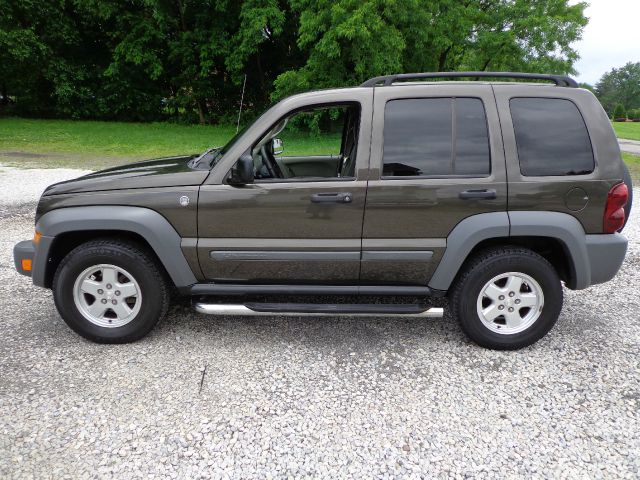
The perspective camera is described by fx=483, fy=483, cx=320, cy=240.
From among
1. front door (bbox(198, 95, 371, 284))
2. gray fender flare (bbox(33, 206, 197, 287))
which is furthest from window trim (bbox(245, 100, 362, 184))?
gray fender flare (bbox(33, 206, 197, 287))

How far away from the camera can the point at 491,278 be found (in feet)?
10.9

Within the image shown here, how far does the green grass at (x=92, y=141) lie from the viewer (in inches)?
534

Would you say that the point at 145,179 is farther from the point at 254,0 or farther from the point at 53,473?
the point at 254,0

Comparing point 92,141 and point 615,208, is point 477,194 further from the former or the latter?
point 92,141

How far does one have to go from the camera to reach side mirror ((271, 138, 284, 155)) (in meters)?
3.69

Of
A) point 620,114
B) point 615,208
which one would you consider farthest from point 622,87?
point 615,208

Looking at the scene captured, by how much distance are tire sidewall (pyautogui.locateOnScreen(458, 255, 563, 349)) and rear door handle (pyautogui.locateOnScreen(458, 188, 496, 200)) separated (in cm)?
44

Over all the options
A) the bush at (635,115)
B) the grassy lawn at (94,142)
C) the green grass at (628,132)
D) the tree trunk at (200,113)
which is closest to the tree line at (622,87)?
the bush at (635,115)

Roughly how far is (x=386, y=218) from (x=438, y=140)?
0.63 metres

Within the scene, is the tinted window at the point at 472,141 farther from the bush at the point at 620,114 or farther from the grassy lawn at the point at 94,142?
the bush at the point at 620,114

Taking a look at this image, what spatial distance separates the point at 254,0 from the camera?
22062 mm

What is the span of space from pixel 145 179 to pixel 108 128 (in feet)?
72.2

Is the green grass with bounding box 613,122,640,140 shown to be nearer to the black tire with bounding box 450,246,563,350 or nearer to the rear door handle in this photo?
the black tire with bounding box 450,246,563,350

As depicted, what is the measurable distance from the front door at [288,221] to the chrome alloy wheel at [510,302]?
37.1 inches
